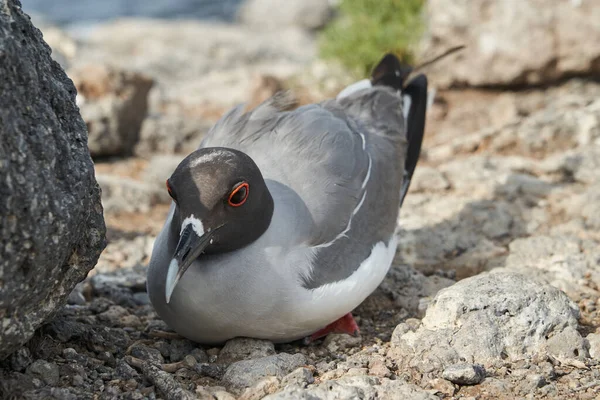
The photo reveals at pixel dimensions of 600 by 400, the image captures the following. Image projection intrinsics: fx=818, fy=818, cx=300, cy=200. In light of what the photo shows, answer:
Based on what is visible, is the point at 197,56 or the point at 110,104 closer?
the point at 110,104

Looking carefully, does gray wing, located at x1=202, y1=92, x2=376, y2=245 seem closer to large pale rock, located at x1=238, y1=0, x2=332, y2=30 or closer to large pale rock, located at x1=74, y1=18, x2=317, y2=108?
large pale rock, located at x1=74, y1=18, x2=317, y2=108

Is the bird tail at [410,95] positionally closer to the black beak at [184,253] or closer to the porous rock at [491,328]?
the porous rock at [491,328]

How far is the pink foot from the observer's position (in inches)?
188

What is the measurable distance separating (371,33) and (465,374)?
6.50 meters

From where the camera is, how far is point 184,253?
393 cm

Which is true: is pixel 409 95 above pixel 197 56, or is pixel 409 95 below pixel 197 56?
above

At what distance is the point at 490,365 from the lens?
4.07 meters

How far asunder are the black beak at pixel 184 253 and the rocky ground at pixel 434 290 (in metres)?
0.46

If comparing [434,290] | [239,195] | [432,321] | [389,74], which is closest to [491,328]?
[432,321]

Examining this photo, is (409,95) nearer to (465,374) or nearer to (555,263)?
(555,263)

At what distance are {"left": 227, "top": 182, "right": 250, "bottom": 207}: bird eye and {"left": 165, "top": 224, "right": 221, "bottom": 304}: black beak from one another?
0.67ft

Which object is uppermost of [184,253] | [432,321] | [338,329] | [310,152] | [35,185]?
[35,185]

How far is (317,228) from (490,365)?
119cm

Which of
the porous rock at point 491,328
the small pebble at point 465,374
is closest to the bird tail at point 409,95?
the porous rock at point 491,328
